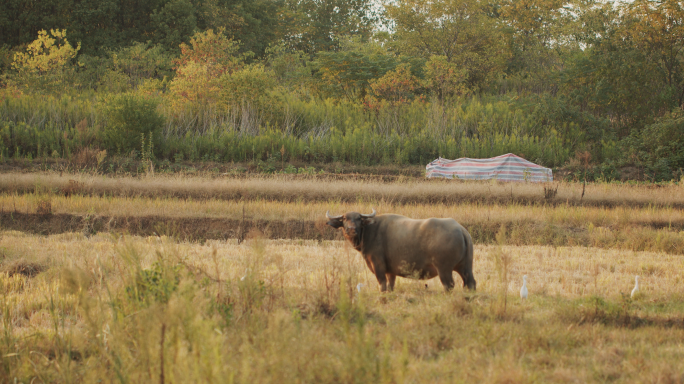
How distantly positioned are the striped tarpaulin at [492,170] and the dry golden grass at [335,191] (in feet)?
7.28

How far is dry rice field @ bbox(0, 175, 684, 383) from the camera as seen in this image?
3.30m

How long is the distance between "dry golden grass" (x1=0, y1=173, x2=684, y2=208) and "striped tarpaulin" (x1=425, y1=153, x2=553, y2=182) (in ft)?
7.28

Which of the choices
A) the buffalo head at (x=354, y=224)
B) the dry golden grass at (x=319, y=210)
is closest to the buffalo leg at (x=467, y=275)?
the buffalo head at (x=354, y=224)

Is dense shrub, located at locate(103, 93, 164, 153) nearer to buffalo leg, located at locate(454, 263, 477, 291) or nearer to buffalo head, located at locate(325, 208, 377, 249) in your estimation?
buffalo head, located at locate(325, 208, 377, 249)

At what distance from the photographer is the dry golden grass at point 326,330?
321 cm

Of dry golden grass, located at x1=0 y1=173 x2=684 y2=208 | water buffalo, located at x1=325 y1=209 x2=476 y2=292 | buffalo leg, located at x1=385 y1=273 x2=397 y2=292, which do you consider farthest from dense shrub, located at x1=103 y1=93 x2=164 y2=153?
buffalo leg, located at x1=385 y1=273 x2=397 y2=292

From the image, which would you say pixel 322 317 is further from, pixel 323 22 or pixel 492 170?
pixel 323 22

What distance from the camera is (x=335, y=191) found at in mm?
14016

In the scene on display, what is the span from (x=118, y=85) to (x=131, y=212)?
52.2 ft

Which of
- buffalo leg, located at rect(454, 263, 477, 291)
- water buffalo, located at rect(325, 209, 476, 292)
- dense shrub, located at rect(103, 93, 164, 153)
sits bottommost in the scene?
buffalo leg, located at rect(454, 263, 477, 291)

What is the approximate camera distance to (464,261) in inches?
240

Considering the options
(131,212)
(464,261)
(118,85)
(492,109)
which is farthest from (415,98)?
(464,261)

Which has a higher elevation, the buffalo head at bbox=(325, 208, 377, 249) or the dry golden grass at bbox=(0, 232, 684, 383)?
the buffalo head at bbox=(325, 208, 377, 249)

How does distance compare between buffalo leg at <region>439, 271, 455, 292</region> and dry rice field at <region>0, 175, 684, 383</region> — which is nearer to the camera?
dry rice field at <region>0, 175, 684, 383</region>
